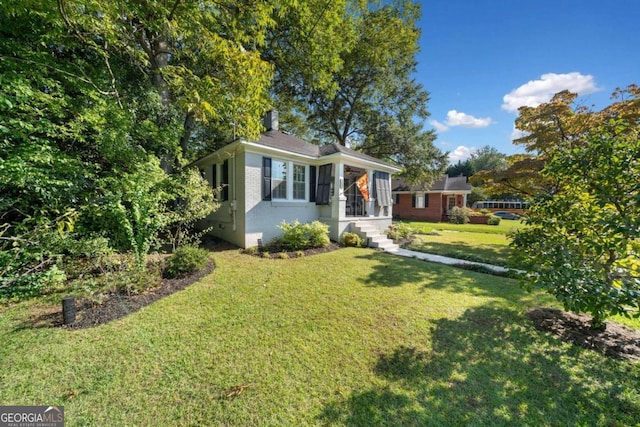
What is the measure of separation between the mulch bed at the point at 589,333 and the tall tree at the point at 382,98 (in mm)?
14382

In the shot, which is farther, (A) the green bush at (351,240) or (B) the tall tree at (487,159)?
(B) the tall tree at (487,159)

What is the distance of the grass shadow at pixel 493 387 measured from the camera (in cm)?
226

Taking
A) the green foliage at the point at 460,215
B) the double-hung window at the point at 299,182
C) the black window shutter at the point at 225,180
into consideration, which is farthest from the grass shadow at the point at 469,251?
the green foliage at the point at 460,215

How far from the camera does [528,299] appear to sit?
4918 mm

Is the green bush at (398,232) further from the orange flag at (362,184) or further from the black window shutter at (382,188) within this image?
the orange flag at (362,184)

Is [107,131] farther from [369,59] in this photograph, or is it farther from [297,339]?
[369,59]

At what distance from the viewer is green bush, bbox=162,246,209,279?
562 centimetres

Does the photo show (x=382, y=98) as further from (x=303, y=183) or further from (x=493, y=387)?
(x=493, y=387)

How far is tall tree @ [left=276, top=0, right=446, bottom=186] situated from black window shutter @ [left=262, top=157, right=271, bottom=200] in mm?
8523

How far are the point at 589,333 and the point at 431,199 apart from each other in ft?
67.5

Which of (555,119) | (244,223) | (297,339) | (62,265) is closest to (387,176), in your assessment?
(555,119)

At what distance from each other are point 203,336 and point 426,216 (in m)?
23.2

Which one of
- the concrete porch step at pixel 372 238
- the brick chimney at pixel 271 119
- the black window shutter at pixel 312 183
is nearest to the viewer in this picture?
the concrete porch step at pixel 372 238

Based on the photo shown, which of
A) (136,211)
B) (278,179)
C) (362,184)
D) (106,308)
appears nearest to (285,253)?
(278,179)
